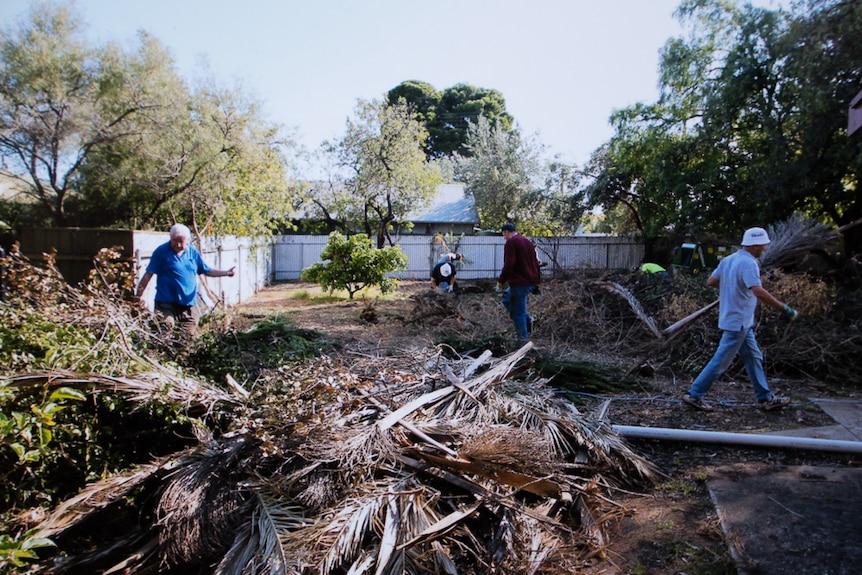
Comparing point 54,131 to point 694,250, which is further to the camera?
point 694,250

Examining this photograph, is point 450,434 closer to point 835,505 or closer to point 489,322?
point 835,505

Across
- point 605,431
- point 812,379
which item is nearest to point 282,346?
point 605,431

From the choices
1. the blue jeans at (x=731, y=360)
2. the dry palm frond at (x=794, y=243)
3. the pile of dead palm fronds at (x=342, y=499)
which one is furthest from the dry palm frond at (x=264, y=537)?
the dry palm frond at (x=794, y=243)

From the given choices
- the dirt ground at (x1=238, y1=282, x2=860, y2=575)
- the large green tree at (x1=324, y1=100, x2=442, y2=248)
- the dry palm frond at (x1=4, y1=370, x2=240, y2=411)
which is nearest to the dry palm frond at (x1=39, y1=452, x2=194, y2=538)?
the dry palm frond at (x1=4, y1=370, x2=240, y2=411)

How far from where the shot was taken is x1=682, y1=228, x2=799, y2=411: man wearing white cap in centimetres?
524

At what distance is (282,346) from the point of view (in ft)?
21.0

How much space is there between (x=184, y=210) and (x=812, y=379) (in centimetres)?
1073

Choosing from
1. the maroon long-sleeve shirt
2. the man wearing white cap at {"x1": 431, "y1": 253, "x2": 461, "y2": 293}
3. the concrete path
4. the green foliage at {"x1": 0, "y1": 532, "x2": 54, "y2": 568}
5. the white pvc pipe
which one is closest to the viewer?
the green foliage at {"x1": 0, "y1": 532, "x2": 54, "y2": 568}

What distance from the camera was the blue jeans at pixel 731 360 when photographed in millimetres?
5344

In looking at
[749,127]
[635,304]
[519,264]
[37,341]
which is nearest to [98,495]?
[37,341]

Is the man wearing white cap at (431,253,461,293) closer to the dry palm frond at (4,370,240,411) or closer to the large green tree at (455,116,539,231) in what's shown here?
the dry palm frond at (4,370,240,411)

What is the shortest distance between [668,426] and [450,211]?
26.6 m

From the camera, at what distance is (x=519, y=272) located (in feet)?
26.4

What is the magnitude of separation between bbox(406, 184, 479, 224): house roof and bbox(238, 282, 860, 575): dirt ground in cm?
1868
